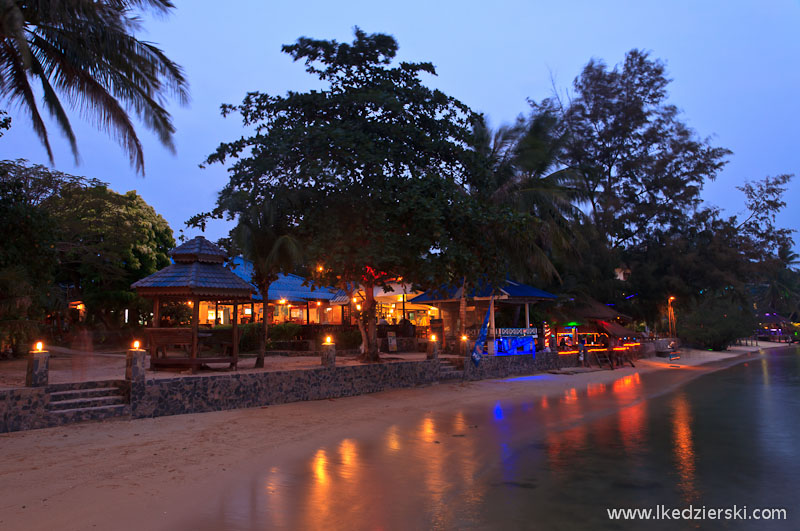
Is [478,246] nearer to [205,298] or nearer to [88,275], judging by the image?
[205,298]

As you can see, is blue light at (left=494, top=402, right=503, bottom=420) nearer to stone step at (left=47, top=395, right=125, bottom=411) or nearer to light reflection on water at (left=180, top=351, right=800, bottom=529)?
light reflection on water at (left=180, top=351, right=800, bottom=529)

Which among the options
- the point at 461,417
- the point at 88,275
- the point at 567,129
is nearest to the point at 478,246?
the point at 461,417

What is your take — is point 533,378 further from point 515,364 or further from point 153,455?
point 153,455

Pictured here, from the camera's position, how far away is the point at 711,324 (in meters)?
42.9

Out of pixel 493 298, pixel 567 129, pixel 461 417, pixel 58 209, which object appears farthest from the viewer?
pixel 567 129

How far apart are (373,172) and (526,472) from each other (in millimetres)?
9929

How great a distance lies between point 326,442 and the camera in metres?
9.52

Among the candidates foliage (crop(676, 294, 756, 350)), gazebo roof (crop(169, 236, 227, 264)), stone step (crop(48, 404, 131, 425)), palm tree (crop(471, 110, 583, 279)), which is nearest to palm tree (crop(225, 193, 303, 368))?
gazebo roof (crop(169, 236, 227, 264))

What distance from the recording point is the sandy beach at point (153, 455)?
19.3 ft

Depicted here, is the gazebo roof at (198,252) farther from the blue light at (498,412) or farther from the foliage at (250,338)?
the foliage at (250,338)

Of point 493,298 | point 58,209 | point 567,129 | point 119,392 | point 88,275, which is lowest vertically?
point 119,392

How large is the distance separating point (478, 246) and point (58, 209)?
18.0 metres

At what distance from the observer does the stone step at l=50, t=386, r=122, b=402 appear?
10367mm

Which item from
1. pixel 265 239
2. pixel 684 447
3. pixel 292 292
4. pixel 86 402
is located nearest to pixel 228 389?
pixel 86 402
